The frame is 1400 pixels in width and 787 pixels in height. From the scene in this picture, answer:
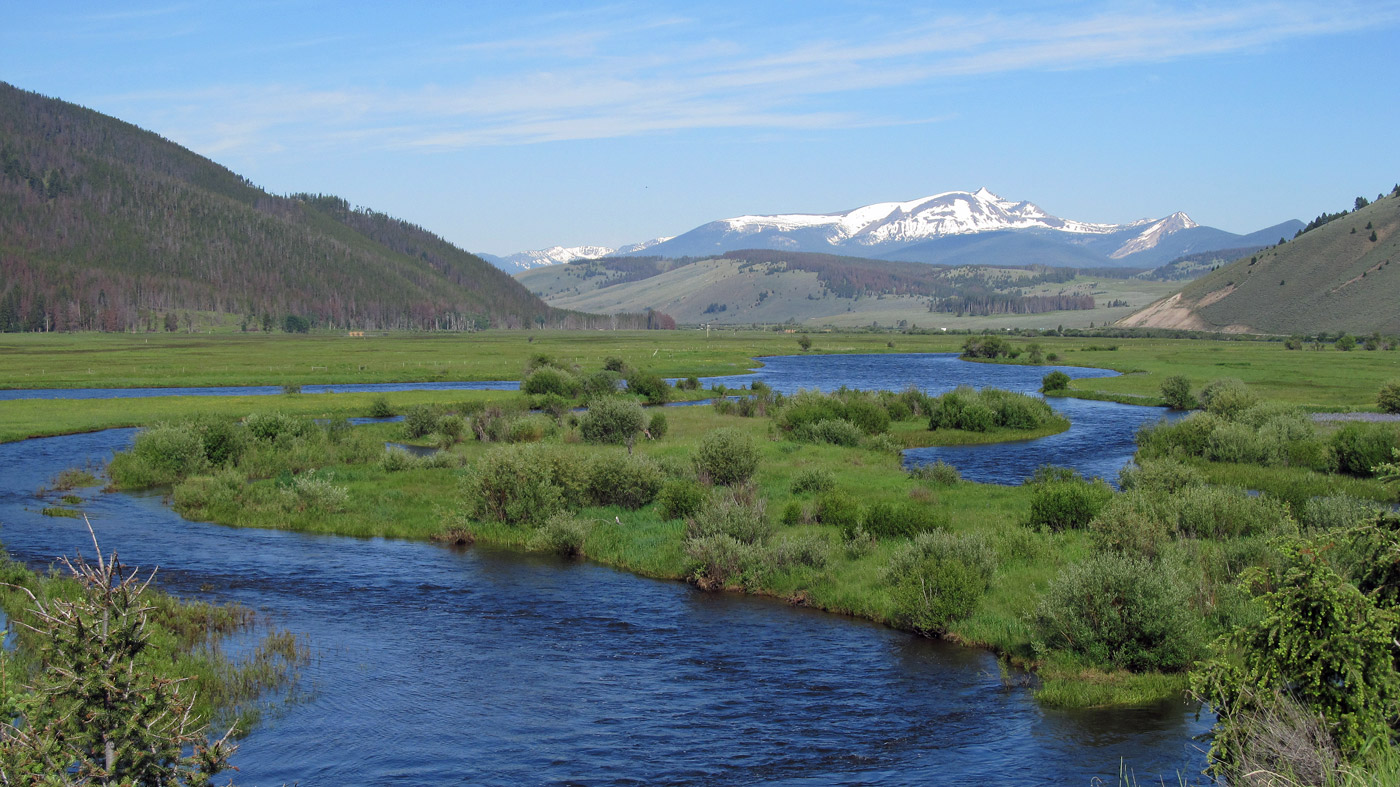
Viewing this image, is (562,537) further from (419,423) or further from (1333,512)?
(419,423)

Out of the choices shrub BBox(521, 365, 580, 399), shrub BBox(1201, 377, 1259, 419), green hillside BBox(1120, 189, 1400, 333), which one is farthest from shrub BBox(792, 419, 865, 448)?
green hillside BBox(1120, 189, 1400, 333)

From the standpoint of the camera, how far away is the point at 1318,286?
536ft

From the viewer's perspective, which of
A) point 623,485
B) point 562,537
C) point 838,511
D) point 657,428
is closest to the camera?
point 562,537

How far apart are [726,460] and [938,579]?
12184mm

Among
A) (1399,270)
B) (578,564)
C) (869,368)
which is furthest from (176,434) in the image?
(1399,270)

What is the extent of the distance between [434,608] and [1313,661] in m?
17.0

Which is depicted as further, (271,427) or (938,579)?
(271,427)

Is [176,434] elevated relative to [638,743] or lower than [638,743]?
elevated

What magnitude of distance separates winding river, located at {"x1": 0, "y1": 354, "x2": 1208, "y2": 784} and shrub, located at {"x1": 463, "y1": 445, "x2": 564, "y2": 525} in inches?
89.2

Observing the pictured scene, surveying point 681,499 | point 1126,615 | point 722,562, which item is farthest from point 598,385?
point 1126,615

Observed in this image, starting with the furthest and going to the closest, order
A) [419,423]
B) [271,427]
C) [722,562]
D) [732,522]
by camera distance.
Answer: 1. [419,423]
2. [271,427]
3. [732,522]
4. [722,562]

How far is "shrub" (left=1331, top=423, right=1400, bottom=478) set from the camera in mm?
33812

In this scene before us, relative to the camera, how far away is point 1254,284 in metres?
180

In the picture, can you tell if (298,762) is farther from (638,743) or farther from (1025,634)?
(1025,634)
